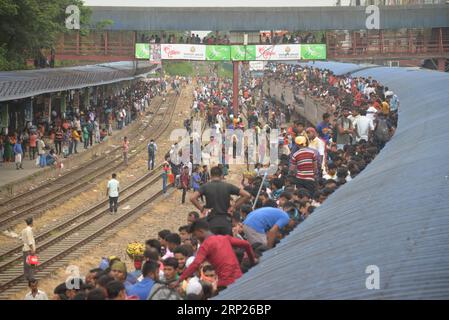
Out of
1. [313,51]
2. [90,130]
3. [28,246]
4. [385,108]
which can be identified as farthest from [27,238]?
[313,51]

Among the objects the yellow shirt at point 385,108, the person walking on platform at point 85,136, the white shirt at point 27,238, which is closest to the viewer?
the white shirt at point 27,238

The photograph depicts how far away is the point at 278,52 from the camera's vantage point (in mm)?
44312

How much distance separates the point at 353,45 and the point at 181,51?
1022 cm

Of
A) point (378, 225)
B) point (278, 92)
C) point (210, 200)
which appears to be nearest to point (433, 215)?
point (378, 225)

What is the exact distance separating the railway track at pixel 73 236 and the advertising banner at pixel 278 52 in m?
17.8

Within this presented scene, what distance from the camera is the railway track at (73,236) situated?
53.1 feet

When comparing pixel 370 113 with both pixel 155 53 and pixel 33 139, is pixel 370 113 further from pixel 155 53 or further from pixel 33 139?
pixel 155 53

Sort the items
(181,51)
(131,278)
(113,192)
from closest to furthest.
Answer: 1. (131,278)
2. (113,192)
3. (181,51)

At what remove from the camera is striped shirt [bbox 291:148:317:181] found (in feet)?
41.6

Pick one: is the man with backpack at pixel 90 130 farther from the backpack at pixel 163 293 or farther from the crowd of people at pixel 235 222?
the backpack at pixel 163 293

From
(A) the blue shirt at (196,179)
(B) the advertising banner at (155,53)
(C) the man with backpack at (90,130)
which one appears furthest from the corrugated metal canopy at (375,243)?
(B) the advertising banner at (155,53)

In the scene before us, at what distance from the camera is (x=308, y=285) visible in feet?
19.7

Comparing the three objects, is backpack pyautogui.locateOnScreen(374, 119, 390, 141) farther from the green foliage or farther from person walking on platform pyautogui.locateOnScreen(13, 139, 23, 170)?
the green foliage
